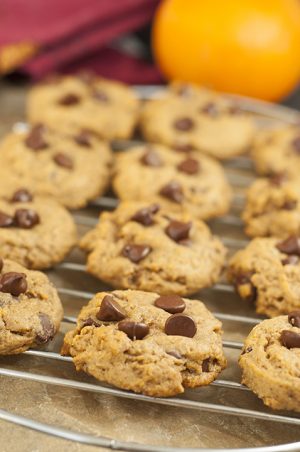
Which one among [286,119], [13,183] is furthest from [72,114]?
[286,119]

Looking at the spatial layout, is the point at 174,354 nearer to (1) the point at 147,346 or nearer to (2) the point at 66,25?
(1) the point at 147,346

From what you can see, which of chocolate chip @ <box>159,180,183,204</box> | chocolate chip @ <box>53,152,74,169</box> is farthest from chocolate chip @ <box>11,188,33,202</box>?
chocolate chip @ <box>159,180,183,204</box>

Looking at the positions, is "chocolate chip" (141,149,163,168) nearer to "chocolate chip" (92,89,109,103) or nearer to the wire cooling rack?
the wire cooling rack

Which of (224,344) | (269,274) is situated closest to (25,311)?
(224,344)

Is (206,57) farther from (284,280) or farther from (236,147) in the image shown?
(284,280)

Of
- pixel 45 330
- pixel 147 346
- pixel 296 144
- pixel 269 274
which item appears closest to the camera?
pixel 147 346

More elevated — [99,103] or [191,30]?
[191,30]

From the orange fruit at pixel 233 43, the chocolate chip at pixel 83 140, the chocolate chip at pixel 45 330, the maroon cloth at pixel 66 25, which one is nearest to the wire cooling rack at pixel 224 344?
the chocolate chip at pixel 45 330
